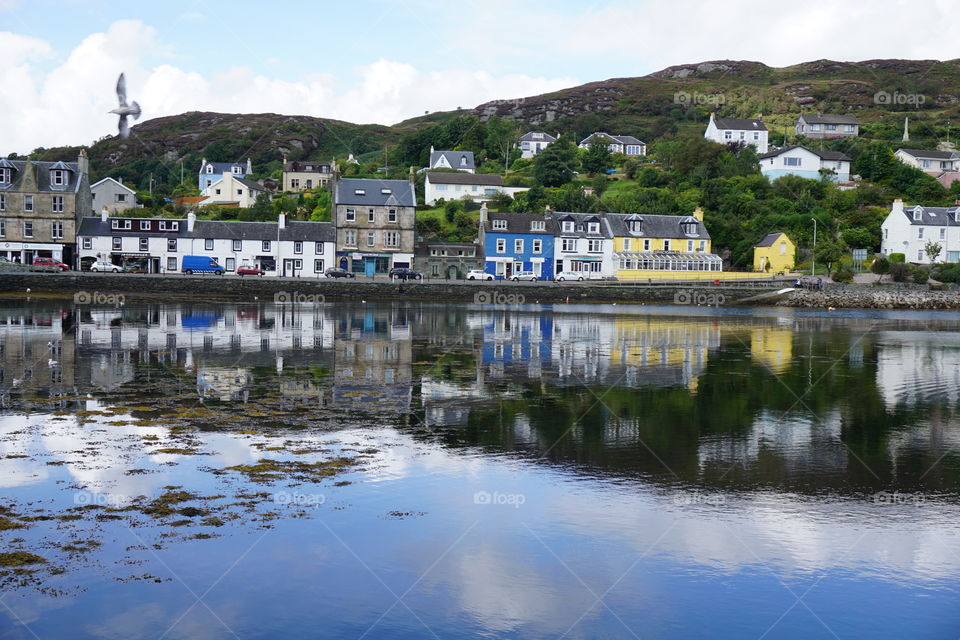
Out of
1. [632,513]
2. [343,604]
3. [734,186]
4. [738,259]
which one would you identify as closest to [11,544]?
[343,604]

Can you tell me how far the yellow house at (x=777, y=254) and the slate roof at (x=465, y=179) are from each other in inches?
1498

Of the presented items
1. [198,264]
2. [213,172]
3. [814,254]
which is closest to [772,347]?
[814,254]

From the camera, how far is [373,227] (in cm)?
8906

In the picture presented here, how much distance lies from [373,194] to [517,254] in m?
15.9

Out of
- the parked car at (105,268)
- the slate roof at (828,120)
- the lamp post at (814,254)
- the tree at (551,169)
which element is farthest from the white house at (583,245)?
the slate roof at (828,120)

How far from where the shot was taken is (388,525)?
13.5 metres

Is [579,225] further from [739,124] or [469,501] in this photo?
[469,501]

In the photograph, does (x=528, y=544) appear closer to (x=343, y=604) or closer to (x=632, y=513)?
(x=632, y=513)

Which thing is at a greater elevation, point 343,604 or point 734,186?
point 734,186

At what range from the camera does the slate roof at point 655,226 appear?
92.6m

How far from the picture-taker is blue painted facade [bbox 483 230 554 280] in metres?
91.3

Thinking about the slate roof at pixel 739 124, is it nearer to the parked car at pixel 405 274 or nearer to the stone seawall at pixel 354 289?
the stone seawall at pixel 354 289

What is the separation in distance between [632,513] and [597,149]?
118264 mm

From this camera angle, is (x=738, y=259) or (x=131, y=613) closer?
(x=131, y=613)
